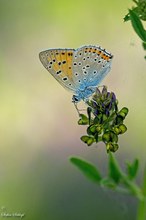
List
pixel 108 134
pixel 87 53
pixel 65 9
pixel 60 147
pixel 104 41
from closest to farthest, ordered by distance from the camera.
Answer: pixel 108 134 < pixel 87 53 < pixel 60 147 < pixel 104 41 < pixel 65 9

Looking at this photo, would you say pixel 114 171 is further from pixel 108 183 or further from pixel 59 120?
pixel 59 120

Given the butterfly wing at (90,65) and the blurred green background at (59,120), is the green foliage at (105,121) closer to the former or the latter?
the butterfly wing at (90,65)

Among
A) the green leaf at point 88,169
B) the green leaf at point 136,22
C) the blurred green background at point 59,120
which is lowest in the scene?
the green leaf at point 88,169

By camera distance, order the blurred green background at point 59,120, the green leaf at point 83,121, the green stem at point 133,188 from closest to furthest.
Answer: the green stem at point 133,188 < the green leaf at point 83,121 < the blurred green background at point 59,120

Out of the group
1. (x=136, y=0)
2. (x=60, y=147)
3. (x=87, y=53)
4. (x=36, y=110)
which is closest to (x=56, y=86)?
(x=36, y=110)

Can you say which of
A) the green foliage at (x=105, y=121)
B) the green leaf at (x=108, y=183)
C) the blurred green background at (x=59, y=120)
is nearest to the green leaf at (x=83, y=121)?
the green foliage at (x=105, y=121)

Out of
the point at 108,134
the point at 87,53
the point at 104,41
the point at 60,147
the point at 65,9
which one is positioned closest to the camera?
the point at 108,134

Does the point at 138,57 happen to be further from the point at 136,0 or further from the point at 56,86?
the point at 136,0

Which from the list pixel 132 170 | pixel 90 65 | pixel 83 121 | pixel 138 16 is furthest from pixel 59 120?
pixel 132 170
